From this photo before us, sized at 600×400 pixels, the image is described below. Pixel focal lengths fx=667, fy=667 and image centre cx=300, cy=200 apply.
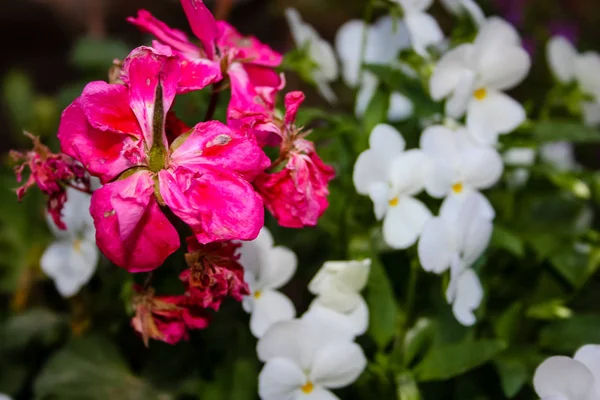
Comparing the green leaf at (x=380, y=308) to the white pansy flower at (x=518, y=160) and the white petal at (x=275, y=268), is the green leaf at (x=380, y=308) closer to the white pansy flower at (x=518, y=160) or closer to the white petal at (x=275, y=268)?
the white petal at (x=275, y=268)

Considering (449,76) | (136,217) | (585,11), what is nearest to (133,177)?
(136,217)

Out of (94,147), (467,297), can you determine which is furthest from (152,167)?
(467,297)

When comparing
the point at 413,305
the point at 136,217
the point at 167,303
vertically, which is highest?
the point at 136,217

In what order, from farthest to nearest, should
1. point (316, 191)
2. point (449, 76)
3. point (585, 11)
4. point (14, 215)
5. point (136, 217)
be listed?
1. point (585, 11)
2. point (14, 215)
3. point (449, 76)
4. point (316, 191)
5. point (136, 217)

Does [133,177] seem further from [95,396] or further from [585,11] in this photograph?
[585,11]

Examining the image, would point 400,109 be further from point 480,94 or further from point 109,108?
point 109,108

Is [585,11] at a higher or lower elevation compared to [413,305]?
lower

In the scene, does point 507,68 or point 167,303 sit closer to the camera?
point 167,303

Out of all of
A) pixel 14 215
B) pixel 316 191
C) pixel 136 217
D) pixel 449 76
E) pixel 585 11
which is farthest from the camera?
pixel 585 11
